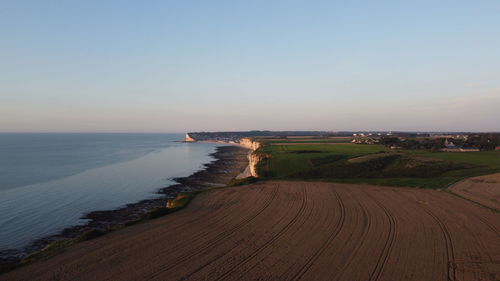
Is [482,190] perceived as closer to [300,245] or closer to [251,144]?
[300,245]

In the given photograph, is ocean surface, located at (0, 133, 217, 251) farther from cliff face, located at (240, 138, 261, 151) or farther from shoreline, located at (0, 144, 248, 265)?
cliff face, located at (240, 138, 261, 151)

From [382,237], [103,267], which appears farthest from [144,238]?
[382,237]

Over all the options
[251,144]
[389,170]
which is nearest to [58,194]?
[389,170]

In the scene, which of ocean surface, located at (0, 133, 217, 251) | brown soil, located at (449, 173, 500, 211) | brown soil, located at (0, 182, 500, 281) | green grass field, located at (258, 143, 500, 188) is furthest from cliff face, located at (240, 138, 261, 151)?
brown soil, located at (0, 182, 500, 281)

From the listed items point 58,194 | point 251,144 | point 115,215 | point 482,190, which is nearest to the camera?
point 482,190

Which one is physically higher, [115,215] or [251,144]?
[251,144]

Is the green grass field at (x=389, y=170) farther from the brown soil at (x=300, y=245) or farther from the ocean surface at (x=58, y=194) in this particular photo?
the ocean surface at (x=58, y=194)

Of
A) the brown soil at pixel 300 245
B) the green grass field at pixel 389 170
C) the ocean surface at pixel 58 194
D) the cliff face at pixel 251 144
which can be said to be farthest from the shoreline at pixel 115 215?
the cliff face at pixel 251 144
